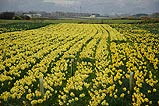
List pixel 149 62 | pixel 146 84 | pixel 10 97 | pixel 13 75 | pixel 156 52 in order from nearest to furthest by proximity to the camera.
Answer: pixel 10 97 → pixel 146 84 → pixel 13 75 → pixel 149 62 → pixel 156 52

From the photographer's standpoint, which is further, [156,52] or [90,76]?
[156,52]

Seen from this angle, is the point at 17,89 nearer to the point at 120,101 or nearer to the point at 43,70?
the point at 43,70

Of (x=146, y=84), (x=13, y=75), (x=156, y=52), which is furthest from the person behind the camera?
(x=156, y=52)

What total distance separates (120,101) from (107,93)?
542 mm

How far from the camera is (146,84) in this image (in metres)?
8.70

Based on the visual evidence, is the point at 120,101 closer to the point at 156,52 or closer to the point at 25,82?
the point at 25,82

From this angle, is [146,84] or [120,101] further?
[146,84]

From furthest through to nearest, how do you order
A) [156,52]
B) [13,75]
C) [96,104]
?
[156,52]
[13,75]
[96,104]

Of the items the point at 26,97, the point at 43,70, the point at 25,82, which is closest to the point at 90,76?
the point at 43,70

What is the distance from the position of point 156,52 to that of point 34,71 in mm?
8055

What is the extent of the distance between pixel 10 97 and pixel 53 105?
131 centimetres

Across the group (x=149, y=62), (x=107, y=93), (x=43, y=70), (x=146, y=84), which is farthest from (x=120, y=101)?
(x=149, y=62)

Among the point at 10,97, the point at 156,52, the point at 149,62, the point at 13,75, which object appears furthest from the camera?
the point at 156,52

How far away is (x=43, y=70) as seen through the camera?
34.3 ft
